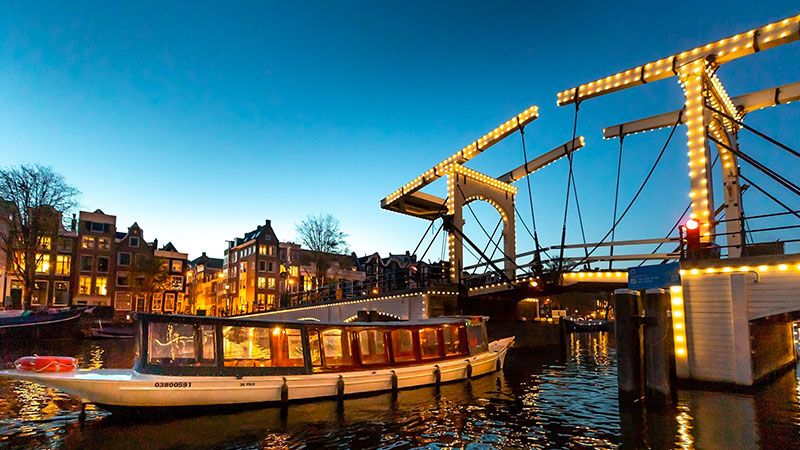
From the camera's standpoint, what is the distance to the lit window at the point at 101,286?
62.2 meters

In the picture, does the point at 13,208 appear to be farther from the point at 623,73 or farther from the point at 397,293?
the point at 623,73

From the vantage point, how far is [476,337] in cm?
2303

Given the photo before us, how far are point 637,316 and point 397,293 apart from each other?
629 inches

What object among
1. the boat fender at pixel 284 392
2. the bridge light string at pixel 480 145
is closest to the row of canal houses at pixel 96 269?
the bridge light string at pixel 480 145

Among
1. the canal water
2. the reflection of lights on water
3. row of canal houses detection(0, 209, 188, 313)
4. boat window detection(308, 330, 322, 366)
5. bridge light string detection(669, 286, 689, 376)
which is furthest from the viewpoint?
row of canal houses detection(0, 209, 188, 313)

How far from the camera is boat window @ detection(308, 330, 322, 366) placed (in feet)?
55.2

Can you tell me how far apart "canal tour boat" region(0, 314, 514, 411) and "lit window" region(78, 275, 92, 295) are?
56.3 m

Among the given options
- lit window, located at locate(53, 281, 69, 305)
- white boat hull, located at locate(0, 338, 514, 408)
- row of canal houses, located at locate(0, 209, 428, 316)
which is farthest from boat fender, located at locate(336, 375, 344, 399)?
lit window, located at locate(53, 281, 69, 305)

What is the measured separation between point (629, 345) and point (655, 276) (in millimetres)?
2462

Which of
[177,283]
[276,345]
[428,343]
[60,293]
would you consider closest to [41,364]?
[276,345]

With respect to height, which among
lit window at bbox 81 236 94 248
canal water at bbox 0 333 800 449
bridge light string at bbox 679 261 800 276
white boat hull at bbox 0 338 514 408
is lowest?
canal water at bbox 0 333 800 449

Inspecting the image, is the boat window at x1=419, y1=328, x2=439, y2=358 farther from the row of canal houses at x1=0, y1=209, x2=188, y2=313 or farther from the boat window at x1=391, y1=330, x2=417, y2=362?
the row of canal houses at x1=0, y1=209, x2=188, y2=313

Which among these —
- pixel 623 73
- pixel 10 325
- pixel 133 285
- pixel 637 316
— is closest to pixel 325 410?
pixel 637 316

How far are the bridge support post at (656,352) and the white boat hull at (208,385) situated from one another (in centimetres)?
831
